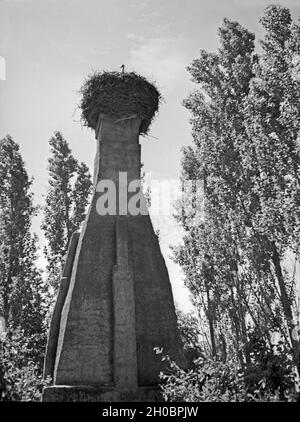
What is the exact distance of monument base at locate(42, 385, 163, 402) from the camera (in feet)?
25.2

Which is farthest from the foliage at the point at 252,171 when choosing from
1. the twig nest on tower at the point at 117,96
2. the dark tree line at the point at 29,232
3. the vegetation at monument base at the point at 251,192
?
the dark tree line at the point at 29,232

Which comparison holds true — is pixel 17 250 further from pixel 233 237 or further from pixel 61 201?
pixel 233 237

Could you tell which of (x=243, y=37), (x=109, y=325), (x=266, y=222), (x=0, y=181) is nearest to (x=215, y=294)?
(x=266, y=222)

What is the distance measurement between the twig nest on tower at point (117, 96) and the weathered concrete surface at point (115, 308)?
1.85 m

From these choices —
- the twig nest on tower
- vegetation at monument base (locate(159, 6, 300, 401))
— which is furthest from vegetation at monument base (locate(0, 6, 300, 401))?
the twig nest on tower

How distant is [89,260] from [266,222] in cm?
486

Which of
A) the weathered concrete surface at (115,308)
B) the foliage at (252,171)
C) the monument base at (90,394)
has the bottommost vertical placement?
the monument base at (90,394)

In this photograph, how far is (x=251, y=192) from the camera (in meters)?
10.7

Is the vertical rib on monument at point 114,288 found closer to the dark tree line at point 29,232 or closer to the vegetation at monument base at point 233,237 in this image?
the vegetation at monument base at point 233,237

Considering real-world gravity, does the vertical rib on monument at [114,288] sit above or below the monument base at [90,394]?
Result: above

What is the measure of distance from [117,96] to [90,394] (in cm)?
868

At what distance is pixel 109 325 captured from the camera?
28.3 ft

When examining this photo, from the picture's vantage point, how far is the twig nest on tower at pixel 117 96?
11516 millimetres
